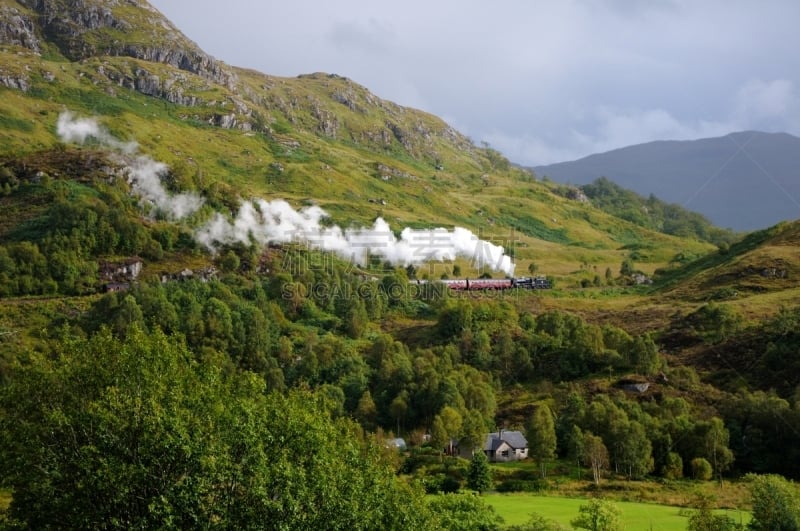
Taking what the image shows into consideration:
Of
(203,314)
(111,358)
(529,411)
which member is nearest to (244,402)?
(111,358)

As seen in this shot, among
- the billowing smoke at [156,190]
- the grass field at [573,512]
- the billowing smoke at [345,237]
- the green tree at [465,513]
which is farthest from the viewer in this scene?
the billowing smoke at [345,237]

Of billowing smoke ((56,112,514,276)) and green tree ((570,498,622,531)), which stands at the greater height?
billowing smoke ((56,112,514,276))

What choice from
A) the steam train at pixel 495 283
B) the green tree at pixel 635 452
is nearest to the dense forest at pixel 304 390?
the green tree at pixel 635 452

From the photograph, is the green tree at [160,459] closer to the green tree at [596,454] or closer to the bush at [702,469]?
the green tree at [596,454]

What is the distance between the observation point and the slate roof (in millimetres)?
75188

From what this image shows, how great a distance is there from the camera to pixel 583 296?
148 meters

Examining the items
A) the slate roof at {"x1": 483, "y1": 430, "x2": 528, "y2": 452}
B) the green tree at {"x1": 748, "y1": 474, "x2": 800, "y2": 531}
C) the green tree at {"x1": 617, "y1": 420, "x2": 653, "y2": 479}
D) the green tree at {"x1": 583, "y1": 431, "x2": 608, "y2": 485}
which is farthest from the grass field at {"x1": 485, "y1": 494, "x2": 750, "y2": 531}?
the slate roof at {"x1": 483, "y1": 430, "x2": 528, "y2": 452}

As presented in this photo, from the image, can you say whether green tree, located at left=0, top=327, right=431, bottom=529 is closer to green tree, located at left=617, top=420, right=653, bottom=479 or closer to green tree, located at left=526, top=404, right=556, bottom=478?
green tree, located at left=526, top=404, right=556, bottom=478

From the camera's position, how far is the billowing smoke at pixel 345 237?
455 feet

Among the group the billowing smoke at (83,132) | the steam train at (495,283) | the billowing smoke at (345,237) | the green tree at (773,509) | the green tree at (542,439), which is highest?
the billowing smoke at (83,132)

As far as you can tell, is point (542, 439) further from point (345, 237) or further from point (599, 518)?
point (345, 237)

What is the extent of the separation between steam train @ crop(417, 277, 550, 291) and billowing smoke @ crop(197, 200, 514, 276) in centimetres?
1758

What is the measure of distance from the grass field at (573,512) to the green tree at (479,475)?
1853 mm

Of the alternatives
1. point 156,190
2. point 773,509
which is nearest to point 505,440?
point 773,509
